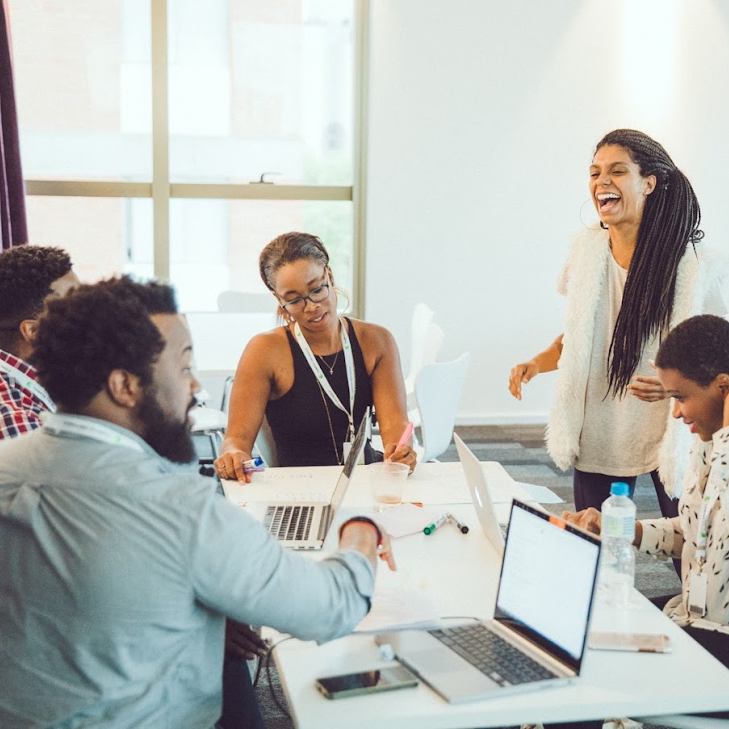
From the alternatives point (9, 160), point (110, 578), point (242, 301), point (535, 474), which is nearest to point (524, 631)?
point (110, 578)

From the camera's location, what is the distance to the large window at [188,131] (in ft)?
18.8

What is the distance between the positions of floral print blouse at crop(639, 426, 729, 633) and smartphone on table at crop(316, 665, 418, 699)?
65 centimetres

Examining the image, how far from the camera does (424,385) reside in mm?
3490

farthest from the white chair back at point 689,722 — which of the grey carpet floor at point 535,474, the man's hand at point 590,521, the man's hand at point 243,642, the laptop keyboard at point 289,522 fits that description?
the grey carpet floor at point 535,474

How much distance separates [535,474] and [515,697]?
3805 mm

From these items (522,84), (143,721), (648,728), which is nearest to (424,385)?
(648,728)

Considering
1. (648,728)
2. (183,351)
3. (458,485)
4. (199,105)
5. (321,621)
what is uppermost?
(199,105)

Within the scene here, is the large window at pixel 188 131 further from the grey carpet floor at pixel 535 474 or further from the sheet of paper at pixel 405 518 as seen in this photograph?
the sheet of paper at pixel 405 518

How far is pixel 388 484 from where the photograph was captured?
7.53ft

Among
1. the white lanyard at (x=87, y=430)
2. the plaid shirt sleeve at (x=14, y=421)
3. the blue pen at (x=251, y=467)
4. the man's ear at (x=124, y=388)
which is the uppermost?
the man's ear at (x=124, y=388)

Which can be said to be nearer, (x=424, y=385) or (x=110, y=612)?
(x=110, y=612)

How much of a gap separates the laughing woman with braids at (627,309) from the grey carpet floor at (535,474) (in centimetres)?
81

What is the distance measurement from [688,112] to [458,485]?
14.7 feet

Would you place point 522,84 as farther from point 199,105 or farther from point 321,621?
point 321,621
